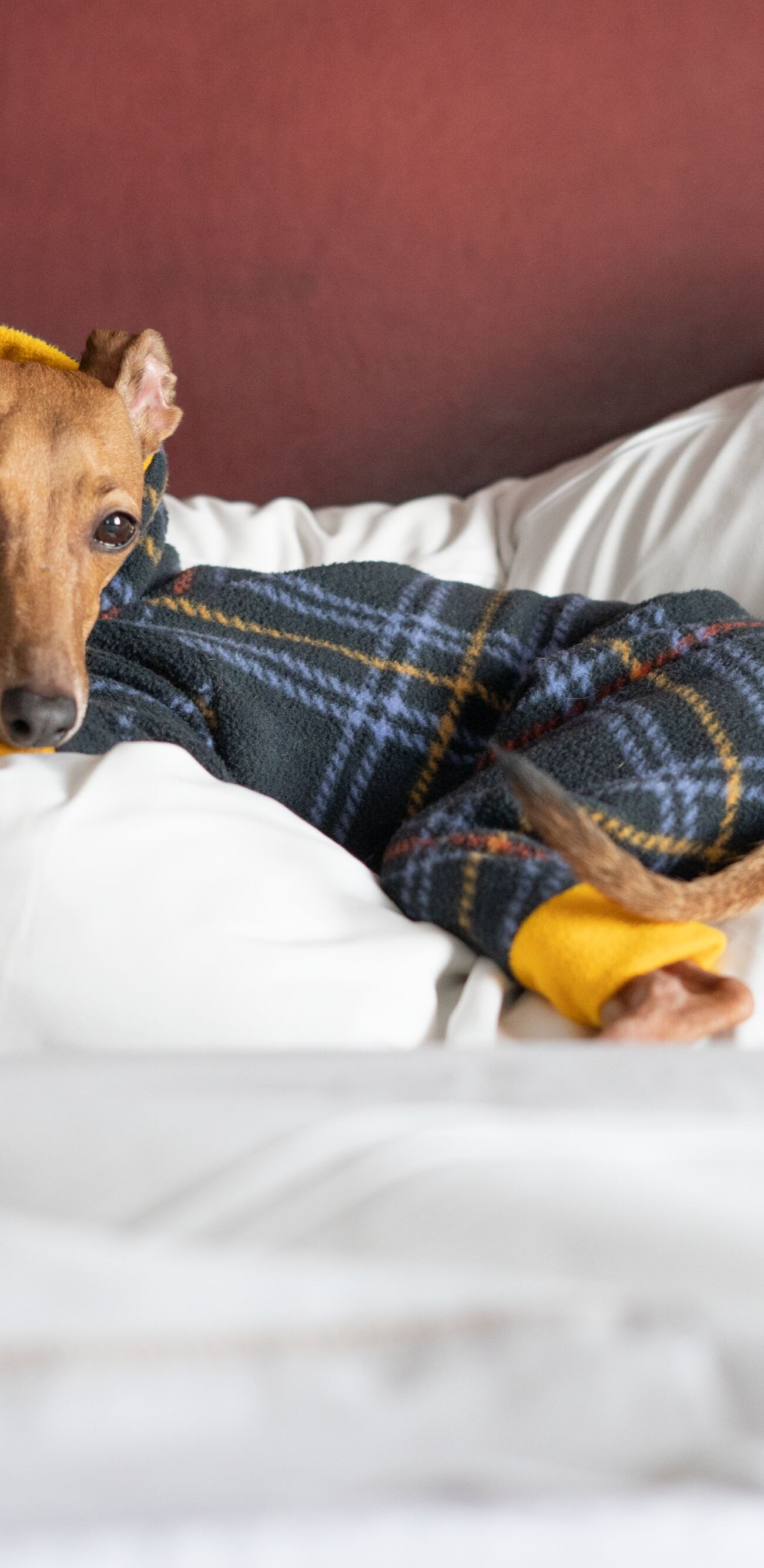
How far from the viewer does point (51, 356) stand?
146cm

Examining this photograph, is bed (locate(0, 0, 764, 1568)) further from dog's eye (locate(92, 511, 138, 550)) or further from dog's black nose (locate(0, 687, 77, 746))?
dog's eye (locate(92, 511, 138, 550))

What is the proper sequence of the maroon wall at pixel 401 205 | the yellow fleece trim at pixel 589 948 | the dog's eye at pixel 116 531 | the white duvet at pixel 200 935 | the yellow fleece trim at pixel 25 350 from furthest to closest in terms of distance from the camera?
the maroon wall at pixel 401 205
the yellow fleece trim at pixel 25 350
the dog's eye at pixel 116 531
the yellow fleece trim at pixel 589 948
the white duvet at pixel 200 935

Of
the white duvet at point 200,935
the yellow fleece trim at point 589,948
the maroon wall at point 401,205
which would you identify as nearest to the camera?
the white duvet at point 200,935

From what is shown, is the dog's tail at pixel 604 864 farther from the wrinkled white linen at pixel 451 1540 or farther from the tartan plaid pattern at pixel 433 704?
the wrinkled white linen at pixel 451 1540

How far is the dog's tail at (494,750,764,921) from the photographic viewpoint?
0.88 meters

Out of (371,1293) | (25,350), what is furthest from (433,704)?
(371,1293)

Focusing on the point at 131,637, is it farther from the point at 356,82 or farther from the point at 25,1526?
the point at 356,82

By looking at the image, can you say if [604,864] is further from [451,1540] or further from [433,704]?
[451,1540]

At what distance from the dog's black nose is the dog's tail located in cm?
42

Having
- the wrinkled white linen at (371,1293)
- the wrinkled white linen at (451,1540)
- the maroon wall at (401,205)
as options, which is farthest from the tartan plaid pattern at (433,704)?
the maroon wall at (401,205)

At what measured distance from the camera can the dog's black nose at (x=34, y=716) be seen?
3.55 ft

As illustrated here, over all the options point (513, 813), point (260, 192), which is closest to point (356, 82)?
point (260, 192)

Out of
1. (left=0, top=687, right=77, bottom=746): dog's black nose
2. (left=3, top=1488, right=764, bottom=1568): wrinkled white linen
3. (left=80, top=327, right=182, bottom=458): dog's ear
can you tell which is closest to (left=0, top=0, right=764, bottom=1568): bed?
(left=3, top=1488, right=764, bottom=1568): wrinkled white linen

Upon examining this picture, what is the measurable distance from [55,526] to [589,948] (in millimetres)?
696
